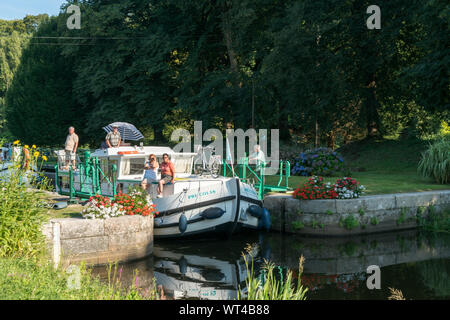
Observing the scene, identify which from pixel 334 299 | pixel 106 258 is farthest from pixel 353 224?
pixel 106 258

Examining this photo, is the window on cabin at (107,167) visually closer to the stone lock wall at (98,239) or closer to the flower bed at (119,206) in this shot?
the flower bed at (119,206)

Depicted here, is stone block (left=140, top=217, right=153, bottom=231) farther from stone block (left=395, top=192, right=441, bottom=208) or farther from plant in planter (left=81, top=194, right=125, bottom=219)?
stone block (left=395, top=192, right=441, bottom=208)

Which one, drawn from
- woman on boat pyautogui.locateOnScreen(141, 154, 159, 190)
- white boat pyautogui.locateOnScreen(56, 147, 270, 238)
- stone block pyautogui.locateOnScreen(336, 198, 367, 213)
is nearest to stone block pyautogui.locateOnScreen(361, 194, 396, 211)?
stone block pyautogui.locateOnScreen(336, 198, 367, 213)

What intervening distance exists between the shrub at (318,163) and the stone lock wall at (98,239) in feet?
33.0

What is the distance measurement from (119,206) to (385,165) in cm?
1580

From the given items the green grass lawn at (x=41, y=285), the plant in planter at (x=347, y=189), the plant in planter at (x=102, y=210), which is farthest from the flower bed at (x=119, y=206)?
the plant in planter at (x=347, y=189)

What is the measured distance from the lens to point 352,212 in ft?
46.0

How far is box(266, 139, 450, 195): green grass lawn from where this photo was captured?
17.5 m

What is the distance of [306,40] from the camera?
969 inches

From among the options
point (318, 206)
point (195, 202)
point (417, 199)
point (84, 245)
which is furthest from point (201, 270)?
point (417, 199)

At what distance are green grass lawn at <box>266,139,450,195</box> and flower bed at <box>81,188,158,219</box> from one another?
7306mm

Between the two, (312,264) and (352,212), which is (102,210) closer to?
(312,264)

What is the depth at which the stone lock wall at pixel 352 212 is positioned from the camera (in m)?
13.9

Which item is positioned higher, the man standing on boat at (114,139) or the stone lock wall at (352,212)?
the man standing on boat at (114,139)
